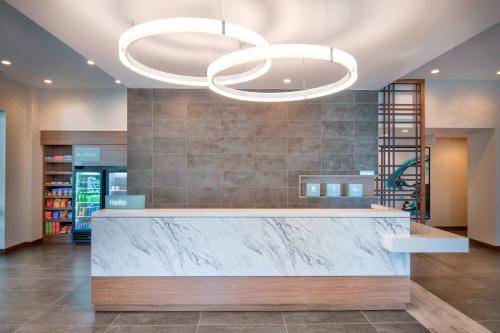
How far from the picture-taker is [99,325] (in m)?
2.98

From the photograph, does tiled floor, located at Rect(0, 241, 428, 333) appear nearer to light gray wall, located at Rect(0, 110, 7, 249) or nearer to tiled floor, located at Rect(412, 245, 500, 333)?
tiled floor, located at Rect(412, 245, 500, 333)

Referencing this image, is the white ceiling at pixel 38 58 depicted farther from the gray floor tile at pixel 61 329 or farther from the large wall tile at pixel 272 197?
the large wall tile at pixel 272 197

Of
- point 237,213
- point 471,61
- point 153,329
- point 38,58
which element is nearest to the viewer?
point 153,329

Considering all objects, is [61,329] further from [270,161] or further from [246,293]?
[270,161]

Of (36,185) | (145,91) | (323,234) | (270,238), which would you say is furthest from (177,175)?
(36,185)

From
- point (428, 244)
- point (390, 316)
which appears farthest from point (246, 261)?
point (428, 244)

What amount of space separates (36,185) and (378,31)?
701 centimetres

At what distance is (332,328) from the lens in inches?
115

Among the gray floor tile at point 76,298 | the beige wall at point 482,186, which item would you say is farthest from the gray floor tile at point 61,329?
the beige wall at point 482,186

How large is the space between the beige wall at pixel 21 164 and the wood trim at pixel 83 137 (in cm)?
23

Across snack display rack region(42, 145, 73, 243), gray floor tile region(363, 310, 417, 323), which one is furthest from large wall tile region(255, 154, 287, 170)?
snack display rack region(42, 145, 73, 243)

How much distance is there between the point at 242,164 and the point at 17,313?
141 inches

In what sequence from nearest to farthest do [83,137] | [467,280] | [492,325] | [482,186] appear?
[492,325], [467,280], [482,186], [83,137]

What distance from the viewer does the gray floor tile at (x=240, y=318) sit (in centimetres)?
303
